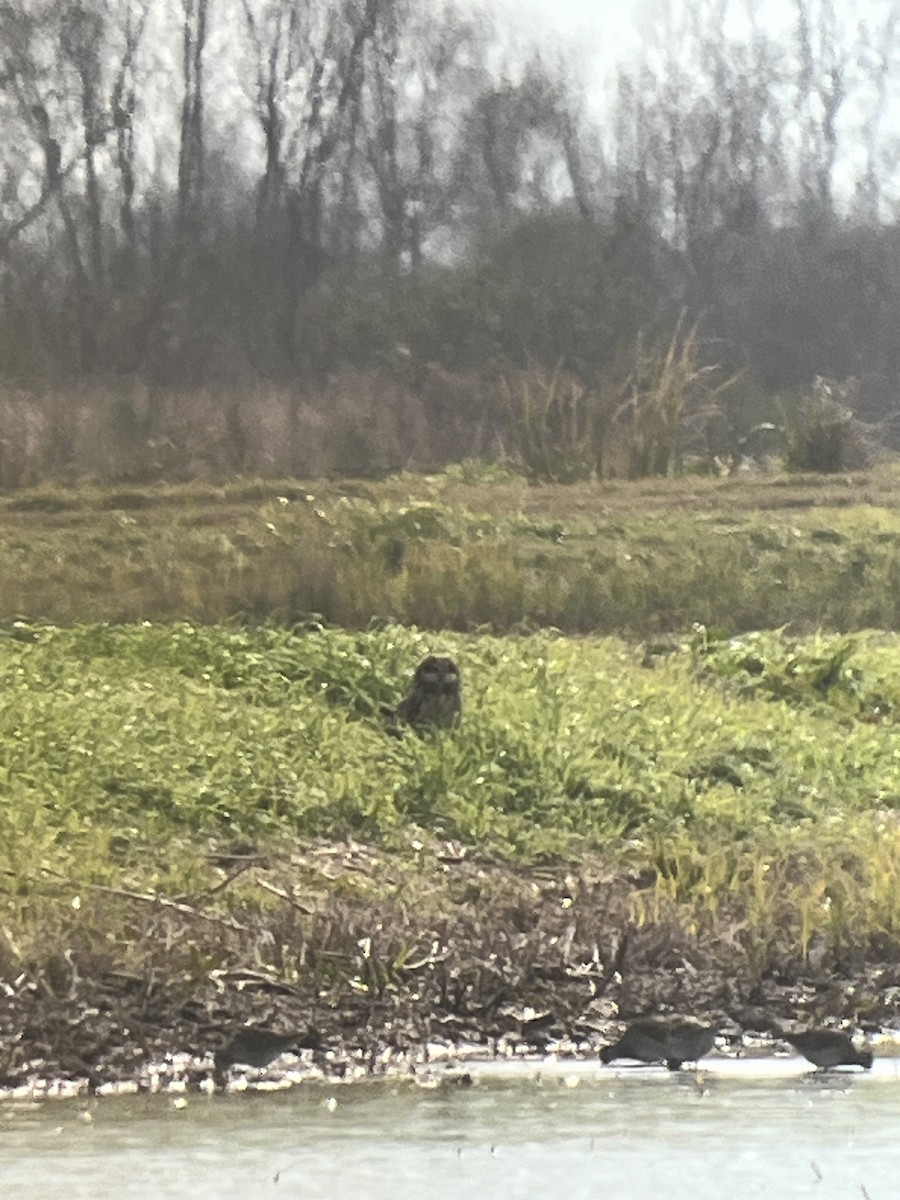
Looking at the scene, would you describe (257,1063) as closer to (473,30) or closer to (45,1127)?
(45,1127)

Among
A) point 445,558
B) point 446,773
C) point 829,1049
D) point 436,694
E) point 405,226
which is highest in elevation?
point 405,226

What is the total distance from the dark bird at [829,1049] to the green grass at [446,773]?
2.23 ft

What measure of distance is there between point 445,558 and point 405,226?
2753 millimetres

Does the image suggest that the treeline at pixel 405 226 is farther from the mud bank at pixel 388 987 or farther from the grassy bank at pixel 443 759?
the mud bank at pixel 388 987

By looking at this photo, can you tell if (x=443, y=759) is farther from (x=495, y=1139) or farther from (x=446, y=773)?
(x=495, y=1139)

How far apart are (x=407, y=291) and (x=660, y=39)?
2.09 m

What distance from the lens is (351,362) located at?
47.7 ft

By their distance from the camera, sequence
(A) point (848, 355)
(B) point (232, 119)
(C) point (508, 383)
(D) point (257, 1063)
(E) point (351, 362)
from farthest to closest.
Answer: (A) point (848, 355) → (C) point (508, 383) → (E) point (351, 362) → (B) point (232, 119) → (D) point (257, 1063)

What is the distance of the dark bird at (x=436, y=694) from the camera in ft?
29.6

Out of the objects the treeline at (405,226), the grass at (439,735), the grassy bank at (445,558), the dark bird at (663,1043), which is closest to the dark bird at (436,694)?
the grass at (439,735)

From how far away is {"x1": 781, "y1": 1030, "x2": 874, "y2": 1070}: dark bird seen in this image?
5801 millimetres

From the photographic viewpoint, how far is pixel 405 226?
47.3ft

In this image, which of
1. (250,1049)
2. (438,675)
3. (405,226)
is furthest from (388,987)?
(405,226)

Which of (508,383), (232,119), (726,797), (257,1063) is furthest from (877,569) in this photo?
(257,1063)
